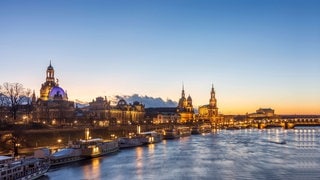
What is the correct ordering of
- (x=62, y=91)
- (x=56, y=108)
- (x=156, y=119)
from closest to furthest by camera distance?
(x=56, y=108) → (x=62, y=91) → (x=156, y=119)

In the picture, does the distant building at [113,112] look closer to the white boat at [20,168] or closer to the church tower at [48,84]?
the church tower at [48,84]

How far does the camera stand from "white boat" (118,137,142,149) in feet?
248

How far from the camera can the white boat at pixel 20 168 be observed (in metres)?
35.6

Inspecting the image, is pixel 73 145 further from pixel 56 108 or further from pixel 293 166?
pixel 56 108

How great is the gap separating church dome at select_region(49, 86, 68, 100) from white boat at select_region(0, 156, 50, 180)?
282 ft

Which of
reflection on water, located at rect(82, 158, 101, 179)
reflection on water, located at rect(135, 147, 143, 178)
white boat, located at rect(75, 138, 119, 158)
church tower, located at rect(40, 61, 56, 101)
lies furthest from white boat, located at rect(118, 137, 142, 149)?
church tower, located at rect(40, 61, 56, 101)

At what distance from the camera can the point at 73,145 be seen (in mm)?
57219

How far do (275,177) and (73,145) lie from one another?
2691 cm

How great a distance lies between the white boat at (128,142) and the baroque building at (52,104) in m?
32.3

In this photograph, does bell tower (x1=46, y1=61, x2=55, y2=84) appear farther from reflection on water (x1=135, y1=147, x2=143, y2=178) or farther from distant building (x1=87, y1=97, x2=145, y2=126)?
reflection on water (x1=135, y1=147, x2=143, y2=178)

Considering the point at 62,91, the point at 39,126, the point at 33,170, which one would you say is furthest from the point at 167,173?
the point at 62,91

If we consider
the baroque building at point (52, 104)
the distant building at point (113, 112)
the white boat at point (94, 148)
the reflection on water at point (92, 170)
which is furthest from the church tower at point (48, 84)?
the reflection on water at point (92, 170)

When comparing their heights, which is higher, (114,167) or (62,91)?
(62,91)

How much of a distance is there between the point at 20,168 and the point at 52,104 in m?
Result: 87.3
